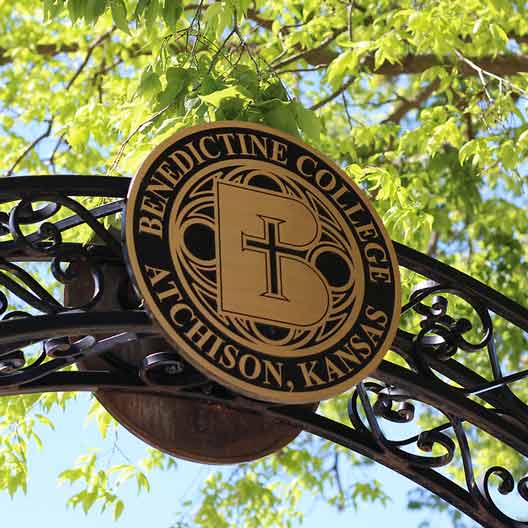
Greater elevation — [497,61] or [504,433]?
[497,61]

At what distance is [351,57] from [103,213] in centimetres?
318

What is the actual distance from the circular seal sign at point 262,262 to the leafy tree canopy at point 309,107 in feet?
1.73

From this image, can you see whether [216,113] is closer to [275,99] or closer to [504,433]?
[275,99]

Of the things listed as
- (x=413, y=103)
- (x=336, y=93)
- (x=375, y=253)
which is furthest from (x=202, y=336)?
(x=413, y=103)

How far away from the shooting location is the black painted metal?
9.67 feet

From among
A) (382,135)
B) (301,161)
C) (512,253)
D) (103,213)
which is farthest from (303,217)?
(512,253)

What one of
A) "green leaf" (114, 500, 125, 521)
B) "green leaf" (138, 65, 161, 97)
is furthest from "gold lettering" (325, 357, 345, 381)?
"green leaf" (114, 500, 125, 521)

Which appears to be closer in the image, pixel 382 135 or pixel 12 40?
pixel 382 135

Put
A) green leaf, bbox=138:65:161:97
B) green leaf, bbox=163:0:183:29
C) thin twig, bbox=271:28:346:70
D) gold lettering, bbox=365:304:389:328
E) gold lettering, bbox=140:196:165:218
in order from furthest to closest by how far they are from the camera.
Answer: thin twig, bbox=271:28:346:70, green leaf, bbox=138:65:161:97, green leaf, bbox=163:0:183:29, gold lettering, bbox=365:304:389:328, gold lettering, bbox=140:196:165:218

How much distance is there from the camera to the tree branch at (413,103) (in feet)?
26.9

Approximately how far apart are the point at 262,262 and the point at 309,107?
14.3 ft

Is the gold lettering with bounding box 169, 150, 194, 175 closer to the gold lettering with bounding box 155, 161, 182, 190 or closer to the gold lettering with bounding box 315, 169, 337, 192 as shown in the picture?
the gold lettering with bounding box 155, 161, 182, 190

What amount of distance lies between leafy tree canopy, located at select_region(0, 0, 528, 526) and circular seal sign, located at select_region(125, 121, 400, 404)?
528mm

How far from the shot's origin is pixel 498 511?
364 cm
